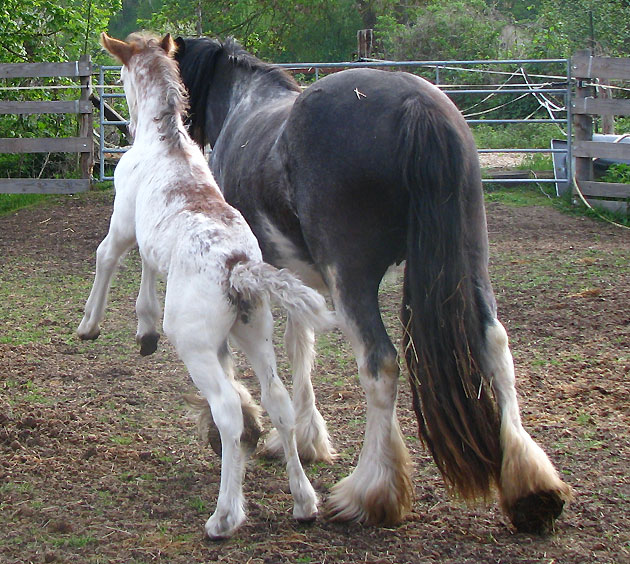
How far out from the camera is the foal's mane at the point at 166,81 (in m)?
3.73

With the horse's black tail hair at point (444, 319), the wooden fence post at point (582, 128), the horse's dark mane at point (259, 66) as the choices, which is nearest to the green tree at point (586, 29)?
the wooden fence post at point (582, 128)

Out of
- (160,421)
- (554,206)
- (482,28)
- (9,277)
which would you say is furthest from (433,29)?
(160,421)

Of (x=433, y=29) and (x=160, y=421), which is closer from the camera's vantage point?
(x=160, y=421)

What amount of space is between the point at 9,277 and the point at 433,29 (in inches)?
608

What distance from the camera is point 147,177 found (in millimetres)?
3561

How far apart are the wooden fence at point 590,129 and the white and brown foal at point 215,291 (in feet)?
24.2

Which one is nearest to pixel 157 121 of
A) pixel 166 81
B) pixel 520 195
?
pixel 166 81

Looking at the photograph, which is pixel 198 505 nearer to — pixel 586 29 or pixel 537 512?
pixel 537 512

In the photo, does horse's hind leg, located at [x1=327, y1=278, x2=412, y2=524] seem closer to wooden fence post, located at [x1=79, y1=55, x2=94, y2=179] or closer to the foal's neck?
the foal's neck

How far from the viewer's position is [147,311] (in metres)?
3.94

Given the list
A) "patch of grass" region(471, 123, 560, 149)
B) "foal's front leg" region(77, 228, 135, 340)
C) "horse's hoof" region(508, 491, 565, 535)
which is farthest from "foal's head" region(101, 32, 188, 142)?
"patch of grass" region(471, 123, 560, 149)

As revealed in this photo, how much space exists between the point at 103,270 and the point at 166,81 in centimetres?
93

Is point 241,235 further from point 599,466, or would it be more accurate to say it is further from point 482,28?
point 482,28

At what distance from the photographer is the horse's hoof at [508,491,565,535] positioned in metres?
2.99
